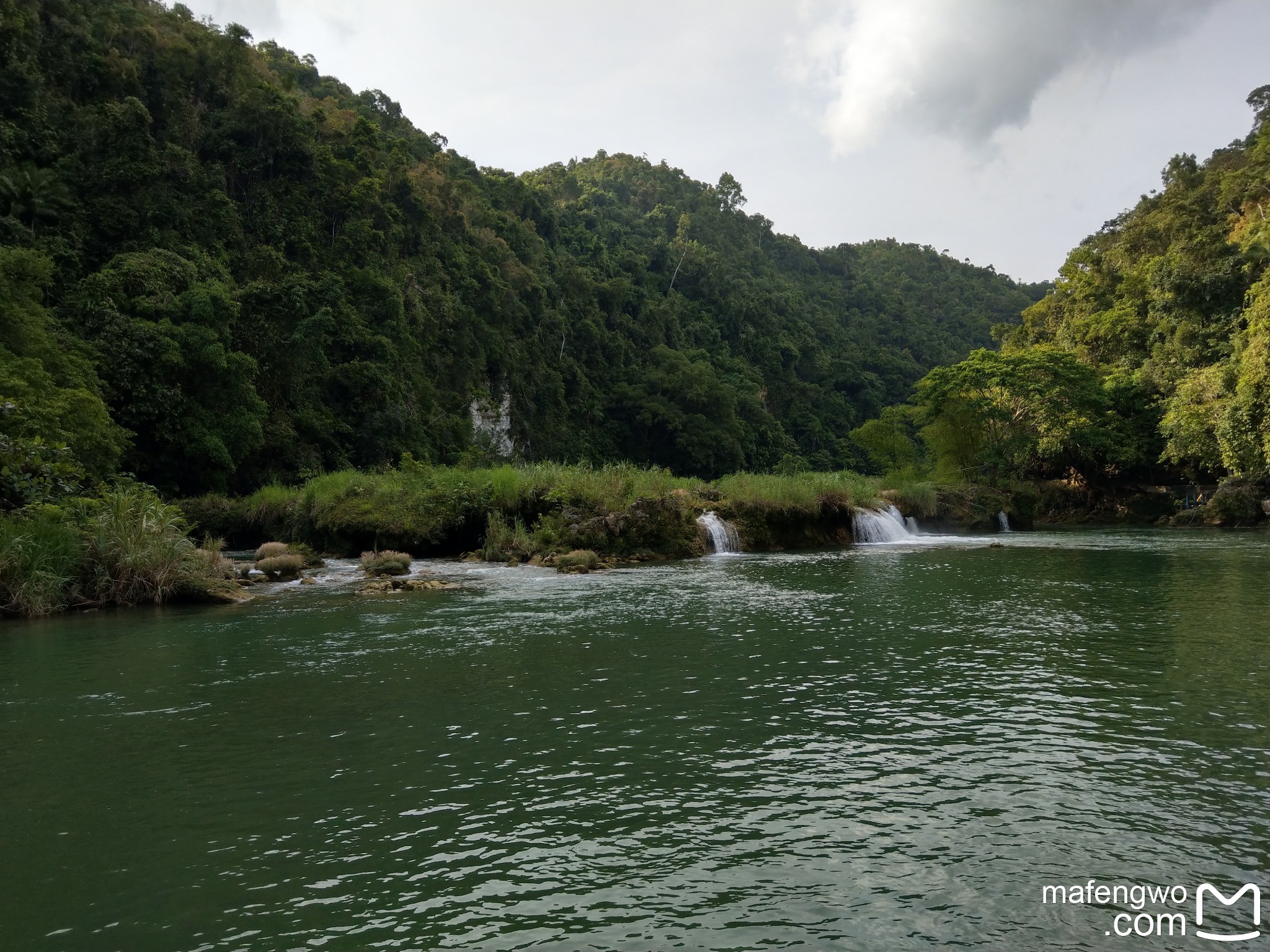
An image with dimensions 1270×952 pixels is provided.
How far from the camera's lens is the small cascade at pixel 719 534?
2589cm

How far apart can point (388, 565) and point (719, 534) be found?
10773 millimetres

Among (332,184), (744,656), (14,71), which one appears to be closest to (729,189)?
(332,184)

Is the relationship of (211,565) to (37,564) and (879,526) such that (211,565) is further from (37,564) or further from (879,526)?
(879,526)

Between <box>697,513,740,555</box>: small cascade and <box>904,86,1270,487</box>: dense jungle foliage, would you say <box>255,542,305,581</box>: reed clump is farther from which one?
<box>904,86,1270,487</box>: dense jungle foliage

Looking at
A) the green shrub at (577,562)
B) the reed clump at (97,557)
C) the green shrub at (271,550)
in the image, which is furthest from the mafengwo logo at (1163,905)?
the green shrub at (271,550)

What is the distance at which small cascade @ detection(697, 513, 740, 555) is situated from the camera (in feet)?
84.9

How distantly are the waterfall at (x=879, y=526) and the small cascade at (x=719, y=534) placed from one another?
523 centimetres

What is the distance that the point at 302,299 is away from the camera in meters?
38.4

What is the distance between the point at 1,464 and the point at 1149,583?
886 inches

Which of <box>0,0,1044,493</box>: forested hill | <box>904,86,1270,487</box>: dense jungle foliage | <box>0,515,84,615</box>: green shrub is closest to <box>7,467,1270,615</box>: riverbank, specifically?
<box>0,515,84,615</box>: green shrub

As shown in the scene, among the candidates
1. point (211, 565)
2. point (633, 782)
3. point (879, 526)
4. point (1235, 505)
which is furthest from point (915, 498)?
point (633, 782)

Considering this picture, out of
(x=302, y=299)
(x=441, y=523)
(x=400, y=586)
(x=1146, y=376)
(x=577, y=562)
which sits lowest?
(x=400, y=586)

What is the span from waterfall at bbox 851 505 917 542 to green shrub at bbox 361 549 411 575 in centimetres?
1583

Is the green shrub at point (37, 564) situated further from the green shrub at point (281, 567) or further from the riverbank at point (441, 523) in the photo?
the green shrub at point (281, 567)
